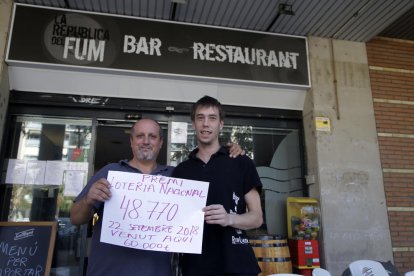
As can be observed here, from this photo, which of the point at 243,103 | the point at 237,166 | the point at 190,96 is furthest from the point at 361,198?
the point at 237,166

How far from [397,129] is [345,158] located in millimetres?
963

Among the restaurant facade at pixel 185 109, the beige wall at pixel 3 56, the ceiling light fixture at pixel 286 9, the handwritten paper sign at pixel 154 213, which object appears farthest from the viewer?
the ceiling light fixture at pixel 286 9

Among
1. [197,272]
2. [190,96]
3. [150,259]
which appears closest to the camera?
[197,272]

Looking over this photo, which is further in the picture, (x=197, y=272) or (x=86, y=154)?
(x=86, y=154)

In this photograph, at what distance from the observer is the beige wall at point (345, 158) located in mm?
4051

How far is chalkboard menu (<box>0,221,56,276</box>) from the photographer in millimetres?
3326

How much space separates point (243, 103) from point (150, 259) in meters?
3.14

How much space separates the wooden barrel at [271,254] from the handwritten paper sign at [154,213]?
2082mm

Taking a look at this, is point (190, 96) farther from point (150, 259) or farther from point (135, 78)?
point (150, 259)

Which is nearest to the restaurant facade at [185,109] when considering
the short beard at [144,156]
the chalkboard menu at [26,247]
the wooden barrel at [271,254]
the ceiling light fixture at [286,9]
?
the chalkboard menu at [26,247]

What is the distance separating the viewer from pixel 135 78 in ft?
13.7

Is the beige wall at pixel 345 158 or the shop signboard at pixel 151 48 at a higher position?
the shop signboard at pixel 151 48

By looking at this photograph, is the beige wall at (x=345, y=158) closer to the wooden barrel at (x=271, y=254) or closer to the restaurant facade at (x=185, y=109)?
the restaurant facade at (x=185, y=109)

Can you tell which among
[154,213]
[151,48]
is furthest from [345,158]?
[154,213]
